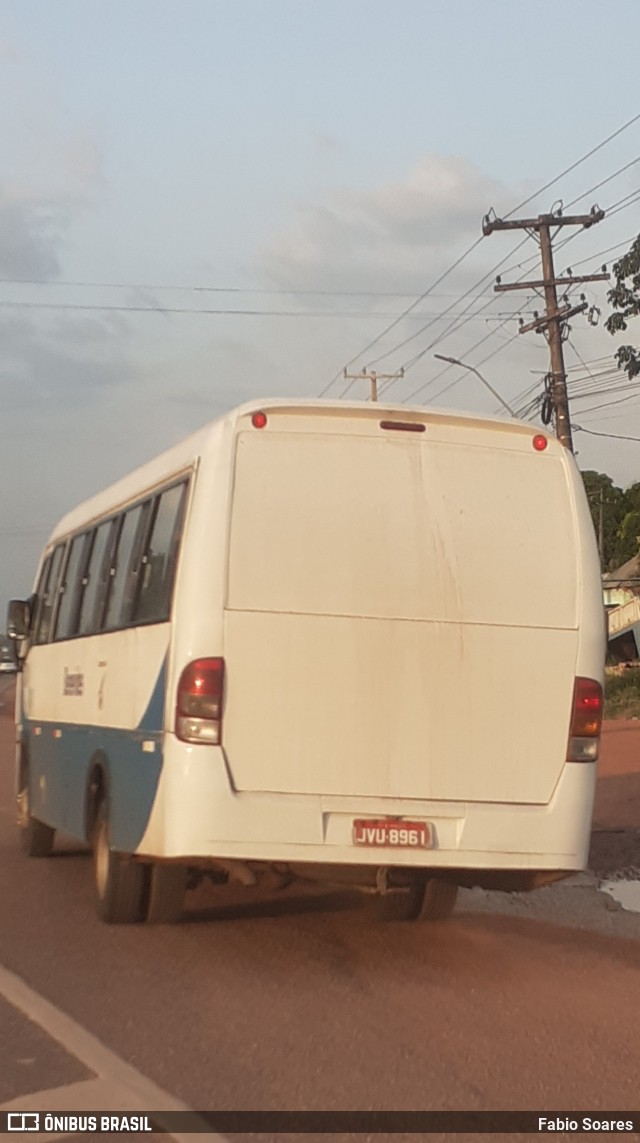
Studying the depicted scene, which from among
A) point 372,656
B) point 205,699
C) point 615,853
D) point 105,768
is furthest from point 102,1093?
point 615,853

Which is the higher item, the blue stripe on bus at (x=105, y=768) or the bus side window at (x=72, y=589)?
the bus side window at (x=72, y=589)

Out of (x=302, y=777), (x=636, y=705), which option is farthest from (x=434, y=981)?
(x=636, y=705)

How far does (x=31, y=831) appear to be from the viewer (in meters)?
14.2

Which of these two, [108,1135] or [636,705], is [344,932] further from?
[636,705]

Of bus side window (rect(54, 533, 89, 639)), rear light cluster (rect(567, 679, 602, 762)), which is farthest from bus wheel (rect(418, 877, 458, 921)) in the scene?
bus side window (rect(54, 533, 89, 639))

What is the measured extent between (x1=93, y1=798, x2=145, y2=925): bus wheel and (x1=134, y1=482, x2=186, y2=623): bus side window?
142cm

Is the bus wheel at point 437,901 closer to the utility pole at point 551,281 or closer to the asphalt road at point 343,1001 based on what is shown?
the asphalt road at point 343,1001

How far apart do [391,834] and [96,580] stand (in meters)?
3.88

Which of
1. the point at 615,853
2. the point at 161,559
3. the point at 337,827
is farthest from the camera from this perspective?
the point at 615,853

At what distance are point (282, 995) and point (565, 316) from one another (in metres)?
29.0

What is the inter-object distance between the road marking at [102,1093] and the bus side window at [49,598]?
262 inches

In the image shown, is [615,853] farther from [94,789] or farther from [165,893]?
[165,893]

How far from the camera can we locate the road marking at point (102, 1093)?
5887 millimetres

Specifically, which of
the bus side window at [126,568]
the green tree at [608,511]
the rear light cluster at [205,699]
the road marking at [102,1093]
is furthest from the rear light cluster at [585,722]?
the green tree at [608,511]
